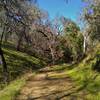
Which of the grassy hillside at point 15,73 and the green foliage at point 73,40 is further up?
the green foliage at point 73,40

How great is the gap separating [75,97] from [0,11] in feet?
31.7

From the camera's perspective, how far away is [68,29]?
231ft

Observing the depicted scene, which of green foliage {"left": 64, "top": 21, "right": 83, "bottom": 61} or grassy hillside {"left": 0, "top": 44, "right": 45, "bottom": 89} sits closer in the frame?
grassy hillside {"left": 0, "top": 44, "right": 45, "bottom": 89}

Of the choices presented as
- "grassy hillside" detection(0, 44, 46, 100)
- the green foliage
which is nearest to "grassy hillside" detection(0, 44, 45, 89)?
"grassy hillside" detection(0, 44, 46, 100)

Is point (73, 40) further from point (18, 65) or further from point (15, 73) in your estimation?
point (15, 73)

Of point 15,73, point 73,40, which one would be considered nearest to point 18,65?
point 15,73

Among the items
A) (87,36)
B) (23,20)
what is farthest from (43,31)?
(23,20)

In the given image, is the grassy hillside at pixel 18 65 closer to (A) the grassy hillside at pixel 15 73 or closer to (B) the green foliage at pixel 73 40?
(A) the grassy hillside at pixel 15 73

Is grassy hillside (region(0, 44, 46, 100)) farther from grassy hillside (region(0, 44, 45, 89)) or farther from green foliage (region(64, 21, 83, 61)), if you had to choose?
green foliage (region(64, 21, 83, 61))

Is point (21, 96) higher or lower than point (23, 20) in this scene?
lower

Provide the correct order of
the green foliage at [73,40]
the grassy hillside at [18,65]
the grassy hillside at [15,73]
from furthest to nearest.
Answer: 1. the green foliage at [73,40]
2. the grassy hillside at [18,65]
3. the grassy hillside at [15,73]

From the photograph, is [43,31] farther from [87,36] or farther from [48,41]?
[87,36]

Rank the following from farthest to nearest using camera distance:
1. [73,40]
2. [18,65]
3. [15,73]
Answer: [73,40] < [18,65] < [15,73]

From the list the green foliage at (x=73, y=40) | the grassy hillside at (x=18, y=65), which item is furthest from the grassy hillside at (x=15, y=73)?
the green foliage at (x=73, y=40)
